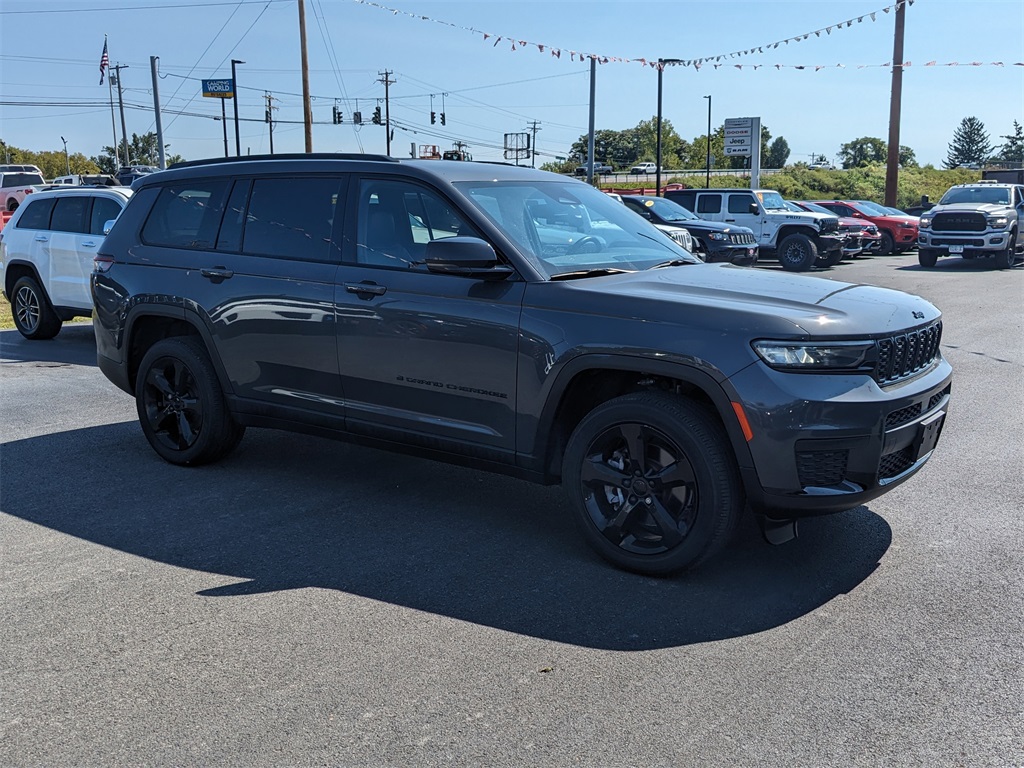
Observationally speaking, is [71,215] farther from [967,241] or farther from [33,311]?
[967,241]

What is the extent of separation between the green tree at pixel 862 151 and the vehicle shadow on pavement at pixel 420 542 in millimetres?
138262

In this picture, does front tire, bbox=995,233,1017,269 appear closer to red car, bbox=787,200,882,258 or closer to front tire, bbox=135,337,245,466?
red car, bbox=787,200,882,258

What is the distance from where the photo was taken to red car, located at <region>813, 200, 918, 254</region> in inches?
1119

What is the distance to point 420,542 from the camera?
4781mm

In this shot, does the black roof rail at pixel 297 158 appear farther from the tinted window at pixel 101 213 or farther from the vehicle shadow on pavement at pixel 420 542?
the tinted window at pixel 101 213

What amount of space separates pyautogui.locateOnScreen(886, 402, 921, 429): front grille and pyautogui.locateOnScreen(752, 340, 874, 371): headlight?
0.29 meters

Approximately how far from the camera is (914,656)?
3.57 meters

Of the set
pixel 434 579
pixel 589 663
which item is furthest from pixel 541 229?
pixel 589 663

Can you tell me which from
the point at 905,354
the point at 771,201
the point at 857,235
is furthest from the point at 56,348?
the point at 857,235

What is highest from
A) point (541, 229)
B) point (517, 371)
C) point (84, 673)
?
point (541, 229)

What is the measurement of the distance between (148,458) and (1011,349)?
907 centimetres

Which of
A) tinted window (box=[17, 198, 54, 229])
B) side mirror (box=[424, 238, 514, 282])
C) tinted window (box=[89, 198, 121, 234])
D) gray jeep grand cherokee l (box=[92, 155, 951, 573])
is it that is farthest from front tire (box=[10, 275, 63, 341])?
side mirror (box=[424, 238, 514, 282])

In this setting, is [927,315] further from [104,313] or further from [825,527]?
[104,313]

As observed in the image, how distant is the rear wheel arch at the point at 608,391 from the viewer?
13.3 ft
